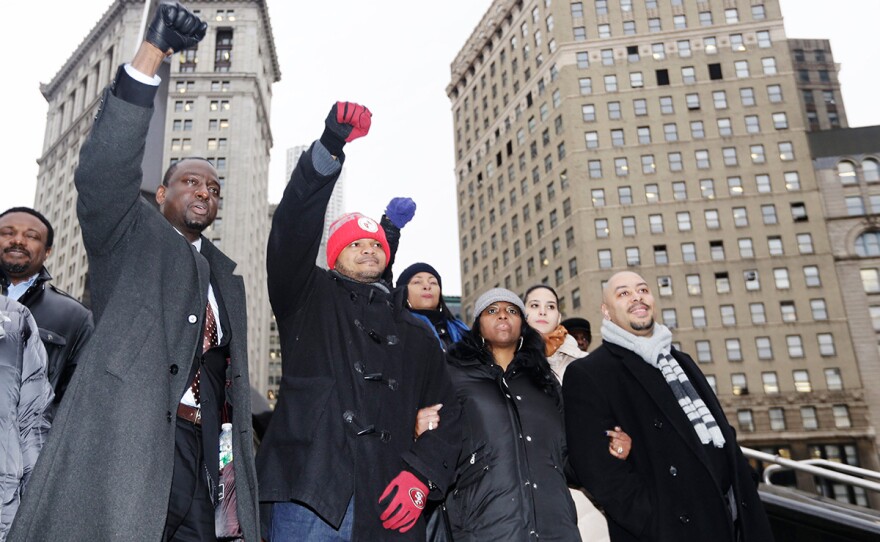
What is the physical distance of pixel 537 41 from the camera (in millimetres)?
69250

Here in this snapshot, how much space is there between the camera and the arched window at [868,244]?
2224 inches

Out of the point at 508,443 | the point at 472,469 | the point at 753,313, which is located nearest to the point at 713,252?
the point at 753,313

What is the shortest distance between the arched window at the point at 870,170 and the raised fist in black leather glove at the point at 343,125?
6590 cm

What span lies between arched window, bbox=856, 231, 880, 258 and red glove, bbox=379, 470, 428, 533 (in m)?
A: 63.1

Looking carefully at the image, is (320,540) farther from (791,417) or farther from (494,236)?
(494,236)

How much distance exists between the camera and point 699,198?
194 feet

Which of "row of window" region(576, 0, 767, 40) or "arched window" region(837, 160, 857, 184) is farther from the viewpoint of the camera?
"row of window" region(576, 0, 767, 40)

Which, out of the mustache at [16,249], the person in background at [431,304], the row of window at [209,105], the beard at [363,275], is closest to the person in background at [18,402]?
the mustache at [16,249]

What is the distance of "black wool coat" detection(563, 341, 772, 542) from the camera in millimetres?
4137

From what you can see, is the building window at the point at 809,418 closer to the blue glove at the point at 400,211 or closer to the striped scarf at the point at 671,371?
the striped scarf at the point at 671,371

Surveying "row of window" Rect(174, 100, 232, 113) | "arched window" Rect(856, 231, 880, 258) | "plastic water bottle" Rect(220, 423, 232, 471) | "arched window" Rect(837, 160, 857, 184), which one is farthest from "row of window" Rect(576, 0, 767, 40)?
"plastic water bottle" Rect(220, 423, 232, 471)

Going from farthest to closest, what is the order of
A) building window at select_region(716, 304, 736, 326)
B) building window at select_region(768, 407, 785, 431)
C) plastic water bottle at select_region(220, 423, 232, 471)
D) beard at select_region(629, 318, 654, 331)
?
1. building window at select_region(716, 304, 736, 326)
2. building window at select_region(768, 407, 785, 431)
3. beard at select_region(629, 318, 654, 331)
4. plastic water bottle at select_region(220, 423, 232, 471)

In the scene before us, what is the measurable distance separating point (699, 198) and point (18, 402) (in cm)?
6134

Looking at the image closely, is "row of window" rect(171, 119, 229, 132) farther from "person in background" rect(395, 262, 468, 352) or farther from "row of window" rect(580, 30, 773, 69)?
"person in background" rect(395, 262, 468, 352)
